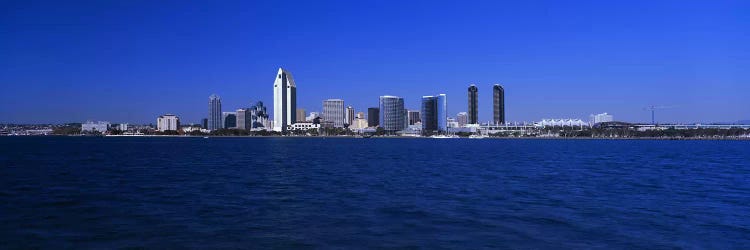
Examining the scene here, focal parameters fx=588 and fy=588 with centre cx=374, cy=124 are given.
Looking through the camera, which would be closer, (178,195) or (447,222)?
(447,222)

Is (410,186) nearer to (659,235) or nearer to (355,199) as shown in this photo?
(355,199)

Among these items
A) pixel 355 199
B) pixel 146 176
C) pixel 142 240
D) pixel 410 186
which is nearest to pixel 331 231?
pixel 142 240

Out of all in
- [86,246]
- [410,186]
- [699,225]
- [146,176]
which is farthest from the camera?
[146,176]

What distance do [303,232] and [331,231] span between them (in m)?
0.92

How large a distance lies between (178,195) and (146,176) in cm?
1395

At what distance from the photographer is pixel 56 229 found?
1944 centimetres

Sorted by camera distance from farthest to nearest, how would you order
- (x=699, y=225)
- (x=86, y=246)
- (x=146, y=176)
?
(x=146, y=176), (x=699, y=225), (x=86, y=246)

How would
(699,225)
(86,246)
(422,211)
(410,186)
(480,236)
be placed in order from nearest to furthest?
1. (86,246)
2. (480,236)
3. (699,225)
4. (422,211)
5. (410,186)

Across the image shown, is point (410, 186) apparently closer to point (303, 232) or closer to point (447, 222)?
point (447, 222)

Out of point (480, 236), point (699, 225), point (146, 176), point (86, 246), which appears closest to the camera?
point (86, 246)

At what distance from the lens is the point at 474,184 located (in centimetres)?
3597

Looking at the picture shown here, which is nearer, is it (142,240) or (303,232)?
(142,240)

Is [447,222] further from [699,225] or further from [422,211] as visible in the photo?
[699,225]

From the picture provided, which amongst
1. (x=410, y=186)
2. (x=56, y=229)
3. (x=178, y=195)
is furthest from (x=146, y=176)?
(x=56, y=229)
